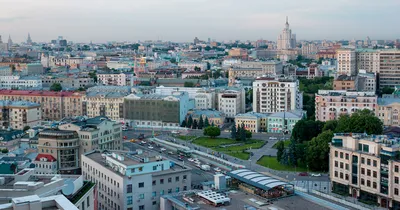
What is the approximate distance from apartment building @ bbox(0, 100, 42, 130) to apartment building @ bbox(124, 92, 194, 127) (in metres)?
6.06

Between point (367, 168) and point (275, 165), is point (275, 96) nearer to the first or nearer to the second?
point (275, 165)

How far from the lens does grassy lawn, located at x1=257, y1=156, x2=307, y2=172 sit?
23625mm

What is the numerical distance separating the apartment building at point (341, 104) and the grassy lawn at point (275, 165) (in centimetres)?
847

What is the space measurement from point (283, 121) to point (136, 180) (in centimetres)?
1971

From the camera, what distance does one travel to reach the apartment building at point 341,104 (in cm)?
3244

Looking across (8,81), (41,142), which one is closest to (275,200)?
(41,142)

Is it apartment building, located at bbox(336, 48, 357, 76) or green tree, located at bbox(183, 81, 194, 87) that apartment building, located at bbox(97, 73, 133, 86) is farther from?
apartment building, located at bbox(336, 48, 357, 76)

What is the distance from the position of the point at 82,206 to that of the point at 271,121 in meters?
23.2

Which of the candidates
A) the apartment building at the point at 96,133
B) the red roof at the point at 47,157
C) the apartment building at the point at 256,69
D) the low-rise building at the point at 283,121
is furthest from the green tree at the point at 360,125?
the apartment building at the point at 256,69

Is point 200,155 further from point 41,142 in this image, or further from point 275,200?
point 275,200

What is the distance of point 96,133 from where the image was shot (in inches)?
924

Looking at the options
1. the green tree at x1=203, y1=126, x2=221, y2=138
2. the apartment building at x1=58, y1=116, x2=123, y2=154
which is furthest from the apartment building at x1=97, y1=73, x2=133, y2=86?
the apartment building at x1=58, y1=116, x2=123, y2=154

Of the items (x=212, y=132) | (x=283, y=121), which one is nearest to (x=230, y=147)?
(x=212, y=132)

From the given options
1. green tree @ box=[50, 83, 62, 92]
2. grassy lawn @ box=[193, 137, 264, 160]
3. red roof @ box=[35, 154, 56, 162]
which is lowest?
grassy lawn @ box=[193, 137, 264, 160]
